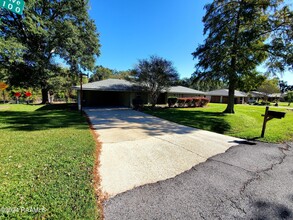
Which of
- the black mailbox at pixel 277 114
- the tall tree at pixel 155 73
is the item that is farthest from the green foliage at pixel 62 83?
the black mailbox at pixel 277 114

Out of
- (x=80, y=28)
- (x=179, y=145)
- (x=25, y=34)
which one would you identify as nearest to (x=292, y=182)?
(x=179, y=145)

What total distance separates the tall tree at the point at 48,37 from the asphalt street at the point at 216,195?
16.9m

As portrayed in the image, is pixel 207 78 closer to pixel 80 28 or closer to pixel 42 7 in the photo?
pixel 80 28

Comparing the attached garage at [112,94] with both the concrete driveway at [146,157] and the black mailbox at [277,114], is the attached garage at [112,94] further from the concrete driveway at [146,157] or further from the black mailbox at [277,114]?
the black mailbox at [277,114]

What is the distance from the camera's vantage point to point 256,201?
2545 mm

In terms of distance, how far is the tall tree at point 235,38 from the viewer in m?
11.4

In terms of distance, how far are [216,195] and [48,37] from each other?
19401mm

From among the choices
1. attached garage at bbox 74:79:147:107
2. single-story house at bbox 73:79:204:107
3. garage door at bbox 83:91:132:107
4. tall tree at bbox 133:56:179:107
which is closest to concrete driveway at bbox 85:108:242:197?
tall tree at bbox 133:56:179:107

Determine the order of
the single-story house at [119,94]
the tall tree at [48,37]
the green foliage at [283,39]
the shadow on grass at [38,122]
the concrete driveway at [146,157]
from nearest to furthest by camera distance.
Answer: the concrete driveway at [146,157], the shadow on grass at [38,122], the green foliage at [283,39], the tall tree at [48,37], the single-story house at [119,94]

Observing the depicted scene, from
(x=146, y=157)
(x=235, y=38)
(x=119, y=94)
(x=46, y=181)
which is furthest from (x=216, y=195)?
(x=119, y=94)

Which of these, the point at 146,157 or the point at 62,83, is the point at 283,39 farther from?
the point at 62,83

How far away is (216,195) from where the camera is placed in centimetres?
267

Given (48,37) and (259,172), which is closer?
(259,172)

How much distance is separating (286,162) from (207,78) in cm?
1100
